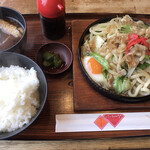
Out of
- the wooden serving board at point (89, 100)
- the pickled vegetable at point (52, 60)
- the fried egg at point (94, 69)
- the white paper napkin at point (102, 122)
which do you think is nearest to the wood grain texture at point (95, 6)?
the pickled vegetable at point (52, 60)

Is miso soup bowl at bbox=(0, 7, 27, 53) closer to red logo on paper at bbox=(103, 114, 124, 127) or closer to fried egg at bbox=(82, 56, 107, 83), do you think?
fried egg at bbox=(82, 56, 107, 83)

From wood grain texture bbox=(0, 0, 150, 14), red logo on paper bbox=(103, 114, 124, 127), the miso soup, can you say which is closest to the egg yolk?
red logo on paper bbox=(103, 114, 124, 127)

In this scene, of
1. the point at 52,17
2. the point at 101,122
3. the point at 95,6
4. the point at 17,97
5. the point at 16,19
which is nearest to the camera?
the point at 17,97

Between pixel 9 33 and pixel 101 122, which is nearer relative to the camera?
pixel 101 122

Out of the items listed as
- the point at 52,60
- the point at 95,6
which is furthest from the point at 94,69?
the point at 95,6

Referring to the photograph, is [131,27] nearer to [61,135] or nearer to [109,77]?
[109,77]

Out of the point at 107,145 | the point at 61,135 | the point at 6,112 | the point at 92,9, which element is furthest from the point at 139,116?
the point at 92,9

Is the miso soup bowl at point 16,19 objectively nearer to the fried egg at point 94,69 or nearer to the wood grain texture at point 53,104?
the wood grain texture at point 53,104

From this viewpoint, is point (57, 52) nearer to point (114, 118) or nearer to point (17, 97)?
point (17, 97)
